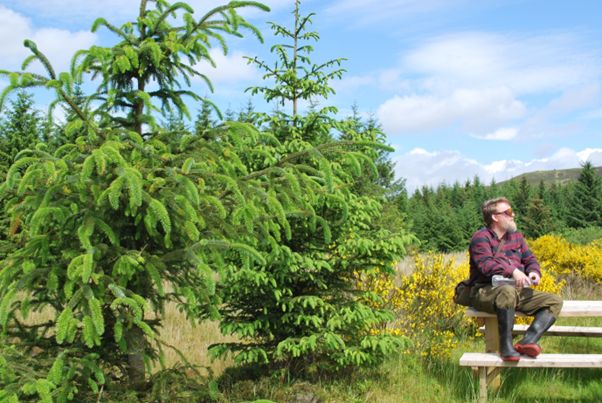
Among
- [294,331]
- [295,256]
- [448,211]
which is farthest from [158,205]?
[448,211]

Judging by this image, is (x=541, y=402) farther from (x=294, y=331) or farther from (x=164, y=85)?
(x=164, y=85)

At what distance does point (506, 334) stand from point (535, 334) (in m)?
0.28

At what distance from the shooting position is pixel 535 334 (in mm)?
4820

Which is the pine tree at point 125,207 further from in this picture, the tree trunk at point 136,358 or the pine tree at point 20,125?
the pine tree at point 20,125

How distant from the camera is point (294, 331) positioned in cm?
518

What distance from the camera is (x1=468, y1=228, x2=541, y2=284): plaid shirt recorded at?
4879 mm

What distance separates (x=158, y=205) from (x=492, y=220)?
3.31m

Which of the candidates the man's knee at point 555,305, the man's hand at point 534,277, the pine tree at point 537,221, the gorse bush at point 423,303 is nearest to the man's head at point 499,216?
the man's hand at point 534,277

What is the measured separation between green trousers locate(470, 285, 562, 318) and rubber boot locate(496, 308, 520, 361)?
0.06 metres

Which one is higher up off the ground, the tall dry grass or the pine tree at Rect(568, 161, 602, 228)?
the pine tree at Rect(568, 161, 602, 228)

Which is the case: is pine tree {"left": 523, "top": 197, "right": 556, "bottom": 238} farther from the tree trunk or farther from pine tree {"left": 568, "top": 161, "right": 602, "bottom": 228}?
the tree trunk

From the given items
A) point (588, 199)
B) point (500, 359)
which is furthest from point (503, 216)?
point (588, 199)

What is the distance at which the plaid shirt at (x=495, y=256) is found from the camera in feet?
16.0

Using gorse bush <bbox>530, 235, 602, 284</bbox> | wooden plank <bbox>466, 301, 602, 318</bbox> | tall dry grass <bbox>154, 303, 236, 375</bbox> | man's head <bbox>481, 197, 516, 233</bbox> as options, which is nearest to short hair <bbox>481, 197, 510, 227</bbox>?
man's head <bbox>481, 197, 516, 233</bbox>
